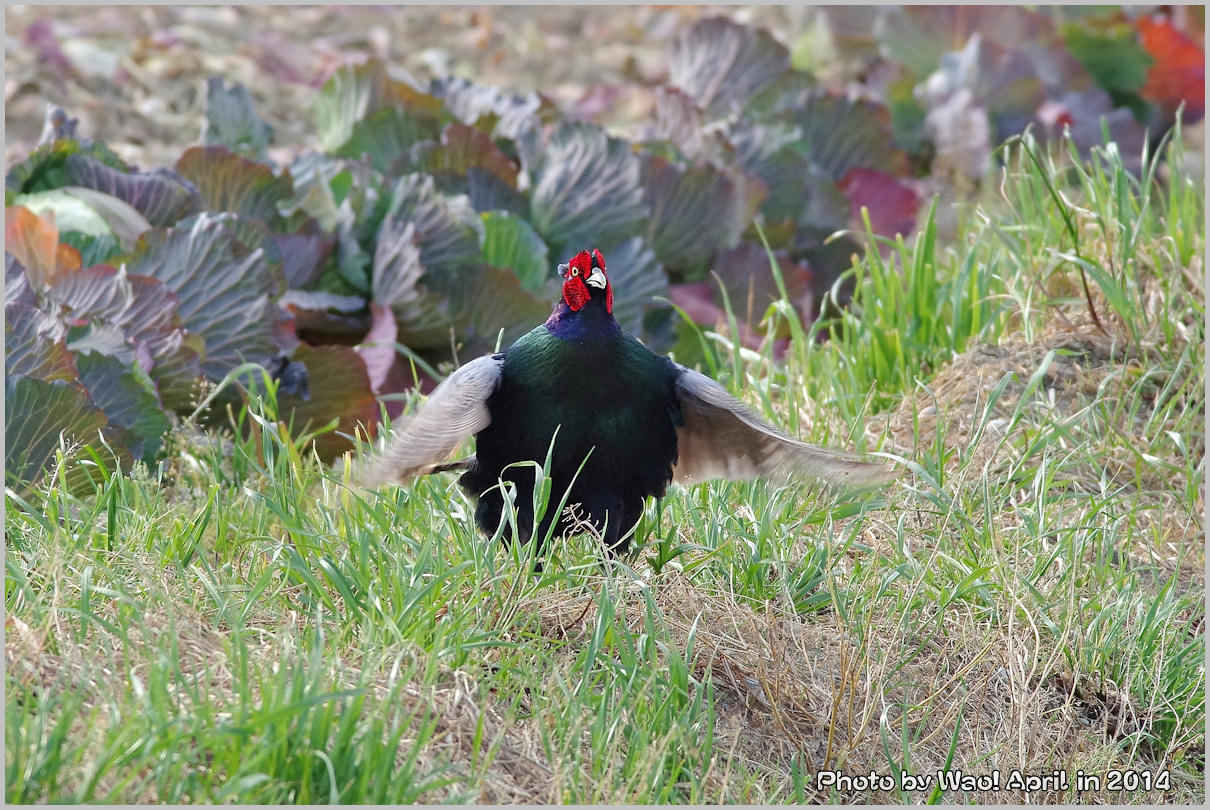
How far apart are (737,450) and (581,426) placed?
387 millimetres

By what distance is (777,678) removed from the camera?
2.36 m

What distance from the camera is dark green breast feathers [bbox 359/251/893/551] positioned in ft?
7.66

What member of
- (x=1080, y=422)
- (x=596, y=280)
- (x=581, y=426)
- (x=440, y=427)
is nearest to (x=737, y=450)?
(x=581, y=426)

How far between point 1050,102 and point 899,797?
4.24 meters

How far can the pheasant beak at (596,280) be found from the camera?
2371 mm

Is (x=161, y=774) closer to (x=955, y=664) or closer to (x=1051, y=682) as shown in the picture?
(x=955, y=664)

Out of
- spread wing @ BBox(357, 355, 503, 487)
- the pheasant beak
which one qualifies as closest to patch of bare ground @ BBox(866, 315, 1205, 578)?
the pheasant beak

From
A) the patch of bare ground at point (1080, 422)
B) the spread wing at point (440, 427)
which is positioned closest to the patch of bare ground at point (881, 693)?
the spread wing at point (440, 427)

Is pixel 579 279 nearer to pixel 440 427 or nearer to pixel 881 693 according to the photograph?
pixel 440 427

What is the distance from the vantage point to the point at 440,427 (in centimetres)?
228

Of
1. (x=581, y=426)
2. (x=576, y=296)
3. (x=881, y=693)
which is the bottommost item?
(x=881, y=693)

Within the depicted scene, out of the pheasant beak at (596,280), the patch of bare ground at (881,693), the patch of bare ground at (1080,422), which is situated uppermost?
the pheasant beak at (596,280)

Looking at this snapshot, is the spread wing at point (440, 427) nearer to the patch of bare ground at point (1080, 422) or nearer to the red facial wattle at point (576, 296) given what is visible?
the red facial wattle at point (576, 296)

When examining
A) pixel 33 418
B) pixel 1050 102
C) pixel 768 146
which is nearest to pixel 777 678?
pixel 33 418
